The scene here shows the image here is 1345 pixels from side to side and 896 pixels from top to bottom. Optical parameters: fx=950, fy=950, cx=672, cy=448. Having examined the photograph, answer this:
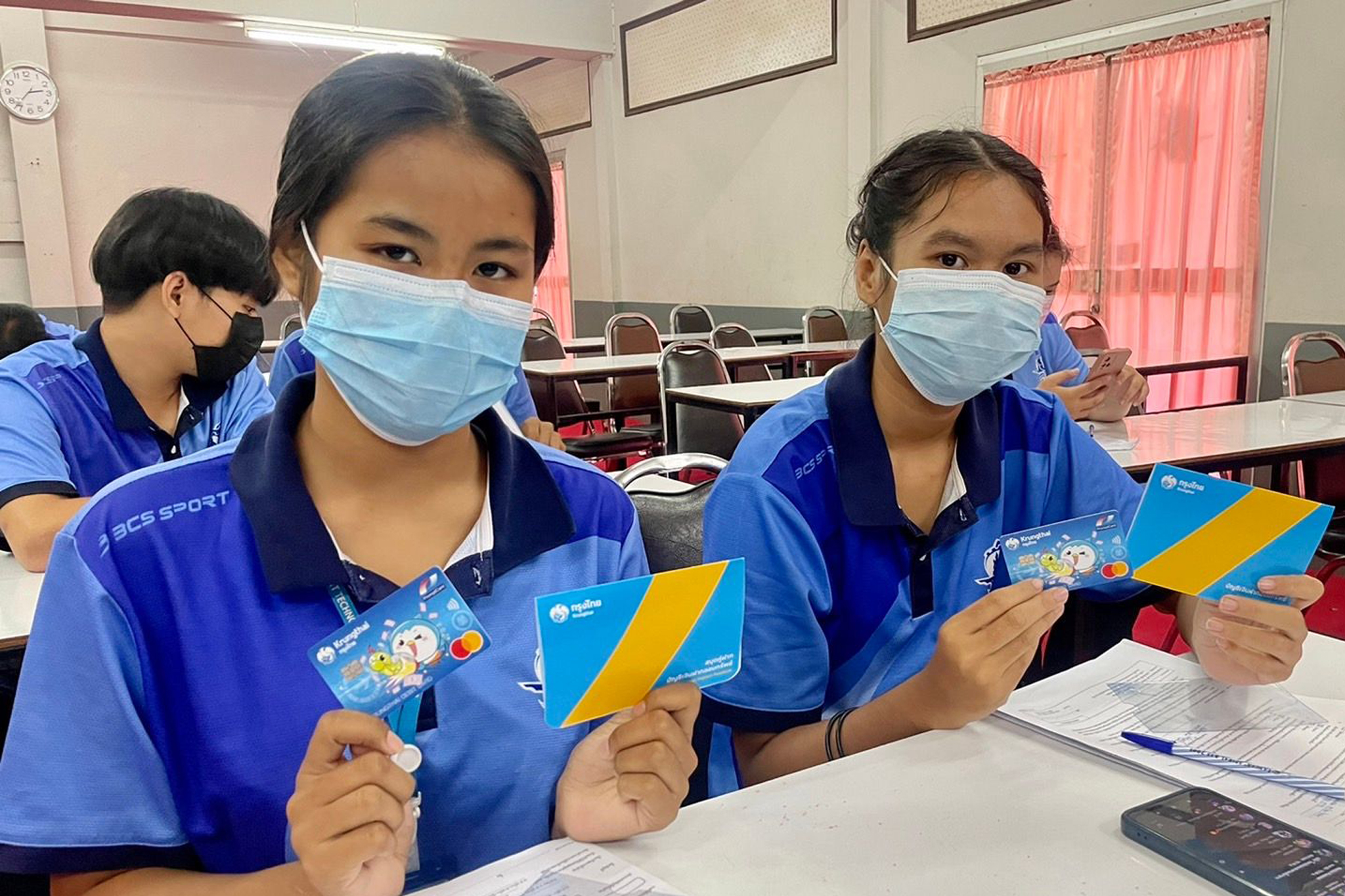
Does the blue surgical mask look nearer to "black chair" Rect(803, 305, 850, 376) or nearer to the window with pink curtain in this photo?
the window with pink curtain

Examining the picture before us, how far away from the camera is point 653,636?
2.55 ft

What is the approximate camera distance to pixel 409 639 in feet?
2.37

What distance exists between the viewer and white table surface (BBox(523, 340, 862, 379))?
194 inches

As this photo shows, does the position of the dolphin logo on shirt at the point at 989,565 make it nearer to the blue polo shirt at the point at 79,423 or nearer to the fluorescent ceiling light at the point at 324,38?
the blue polo shirt at the point at 79,423

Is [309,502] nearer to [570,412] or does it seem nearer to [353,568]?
[353,568]

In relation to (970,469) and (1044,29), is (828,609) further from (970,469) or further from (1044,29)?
(1044,29)

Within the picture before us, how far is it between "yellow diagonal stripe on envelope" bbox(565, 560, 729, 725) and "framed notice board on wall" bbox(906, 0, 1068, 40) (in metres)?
6.08

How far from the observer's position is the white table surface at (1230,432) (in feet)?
8.45

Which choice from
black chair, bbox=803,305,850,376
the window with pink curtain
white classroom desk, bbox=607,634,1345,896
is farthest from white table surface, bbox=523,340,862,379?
white classroom desk, bbox=607,634,1345,896

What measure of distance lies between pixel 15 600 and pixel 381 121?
128 centimetres

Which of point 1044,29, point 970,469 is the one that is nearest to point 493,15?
point 1044,29

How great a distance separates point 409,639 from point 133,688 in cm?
31

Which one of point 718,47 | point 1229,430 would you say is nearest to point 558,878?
point 1229,430

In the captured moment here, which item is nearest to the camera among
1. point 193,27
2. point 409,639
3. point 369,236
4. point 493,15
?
point 409,639
